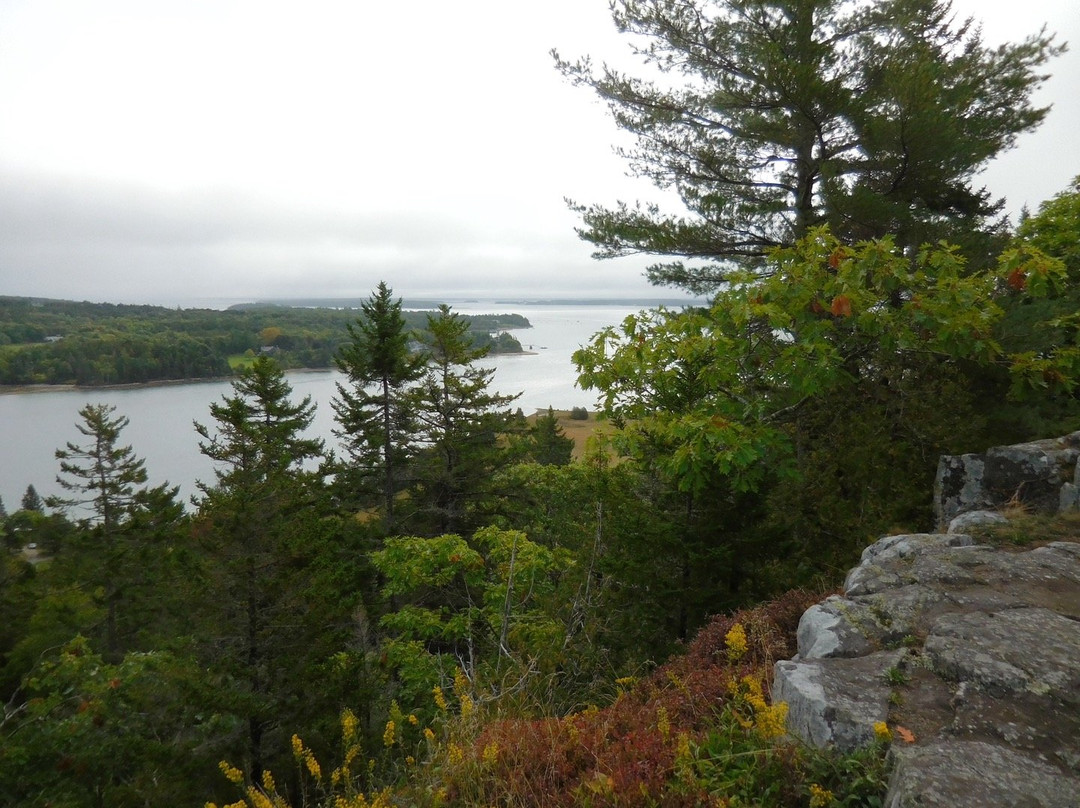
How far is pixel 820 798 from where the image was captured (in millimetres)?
1734

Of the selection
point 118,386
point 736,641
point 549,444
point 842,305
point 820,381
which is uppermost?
point 842,305

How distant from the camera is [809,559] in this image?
4.39 meters

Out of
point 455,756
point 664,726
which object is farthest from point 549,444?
point 664,726

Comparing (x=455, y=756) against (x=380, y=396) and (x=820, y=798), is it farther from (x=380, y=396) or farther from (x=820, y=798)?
(x=380, y=396)

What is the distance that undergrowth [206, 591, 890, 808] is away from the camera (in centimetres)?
190

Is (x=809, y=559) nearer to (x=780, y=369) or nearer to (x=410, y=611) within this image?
(x=780, y=369)

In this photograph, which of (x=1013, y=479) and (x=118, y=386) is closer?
(x=1013, y=479)

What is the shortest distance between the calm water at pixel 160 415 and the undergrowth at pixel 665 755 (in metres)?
26.2

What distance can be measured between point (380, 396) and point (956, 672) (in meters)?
15.5

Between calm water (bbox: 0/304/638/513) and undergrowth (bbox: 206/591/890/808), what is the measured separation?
2616cm

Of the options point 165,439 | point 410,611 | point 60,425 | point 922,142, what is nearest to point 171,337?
point 60,425

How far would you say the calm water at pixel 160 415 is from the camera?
125 feet

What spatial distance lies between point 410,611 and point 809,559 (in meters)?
7.41

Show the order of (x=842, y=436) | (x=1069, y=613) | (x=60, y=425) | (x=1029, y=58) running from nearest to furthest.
A: (x=1069, y=613)
(x=842, y=436)
(x=1029, y=58)
(x=60, y=425)
